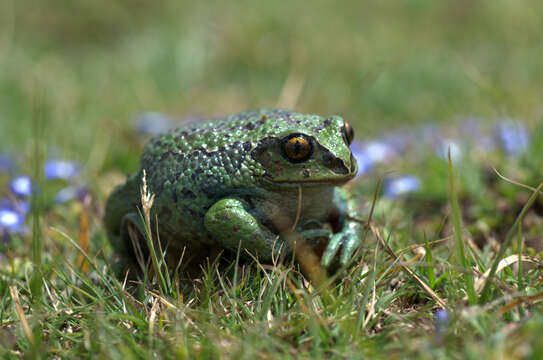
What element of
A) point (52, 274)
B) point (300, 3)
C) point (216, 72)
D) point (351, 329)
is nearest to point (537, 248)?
point (351, 329)

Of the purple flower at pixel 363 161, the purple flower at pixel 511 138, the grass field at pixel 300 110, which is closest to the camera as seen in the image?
the grass field at pixel 300 110

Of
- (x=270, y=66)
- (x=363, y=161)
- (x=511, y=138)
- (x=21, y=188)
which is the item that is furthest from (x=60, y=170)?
(x=270, y=66)

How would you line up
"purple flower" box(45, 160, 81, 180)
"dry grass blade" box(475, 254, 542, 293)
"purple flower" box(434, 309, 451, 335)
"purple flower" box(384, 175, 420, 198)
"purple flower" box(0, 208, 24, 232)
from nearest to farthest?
"purple flower" box(434, 309, 451, 335) → "dry grass blade" box(475, 254, 542, 293) → "purple flower" box(0, 208, 24, 232) → "purple flower" box(384, 175, 420, 198) → "purple flower" box(45, 160, 81, 180)

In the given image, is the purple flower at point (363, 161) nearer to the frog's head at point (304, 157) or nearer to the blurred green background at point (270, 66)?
the blurred green background at point (270, 66)

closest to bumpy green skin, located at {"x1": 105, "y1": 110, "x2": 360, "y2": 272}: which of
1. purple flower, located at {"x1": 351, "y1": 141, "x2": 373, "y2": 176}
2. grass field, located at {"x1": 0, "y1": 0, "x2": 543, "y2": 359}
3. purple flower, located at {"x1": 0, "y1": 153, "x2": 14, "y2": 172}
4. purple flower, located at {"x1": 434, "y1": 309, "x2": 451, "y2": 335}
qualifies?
grass field, located at {"x1": 0, "y1": 0, "x2": 543, "y2": 359}

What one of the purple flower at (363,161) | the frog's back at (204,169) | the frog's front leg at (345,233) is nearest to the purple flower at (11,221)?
the frog's back at (204,169)

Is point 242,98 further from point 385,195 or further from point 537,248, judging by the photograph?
point 537,248

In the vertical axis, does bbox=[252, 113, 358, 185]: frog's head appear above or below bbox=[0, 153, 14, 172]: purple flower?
above

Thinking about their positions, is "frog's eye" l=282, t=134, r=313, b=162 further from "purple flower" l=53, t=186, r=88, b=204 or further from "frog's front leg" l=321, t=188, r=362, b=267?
"purple flower" l=53, t=186, r=88, b=204

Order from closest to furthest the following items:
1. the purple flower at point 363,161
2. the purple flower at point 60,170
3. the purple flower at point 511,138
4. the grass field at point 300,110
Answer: the grass field at point 300,110 → the purple flower at point 511,138 → the purple flower at point 60,170 → the purple flower at point 363,161
